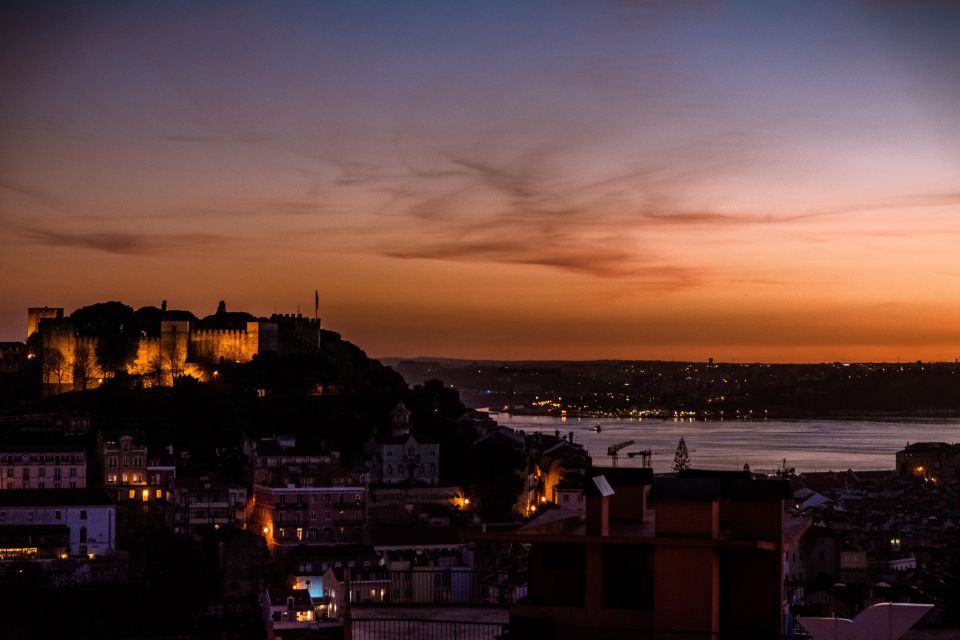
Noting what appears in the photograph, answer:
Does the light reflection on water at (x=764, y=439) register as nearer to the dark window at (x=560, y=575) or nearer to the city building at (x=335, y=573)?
the city building at (x=335, y=573)

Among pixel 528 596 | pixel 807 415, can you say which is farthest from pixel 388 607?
pixel 807 415

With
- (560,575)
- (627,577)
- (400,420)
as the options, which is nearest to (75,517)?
(400,420)

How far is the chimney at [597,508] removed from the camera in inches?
173

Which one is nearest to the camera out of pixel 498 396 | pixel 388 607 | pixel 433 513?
pixel 388 607

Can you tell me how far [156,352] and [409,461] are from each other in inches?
377

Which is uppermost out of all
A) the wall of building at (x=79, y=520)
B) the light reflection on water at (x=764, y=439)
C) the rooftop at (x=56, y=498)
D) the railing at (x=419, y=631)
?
the railing at (x=419, y=631)

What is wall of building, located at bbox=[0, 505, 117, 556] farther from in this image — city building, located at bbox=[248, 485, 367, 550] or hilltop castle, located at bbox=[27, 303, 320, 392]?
hilltop castle, located at bbox=[27, 303, 320, 392]

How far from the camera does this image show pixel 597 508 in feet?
14.5

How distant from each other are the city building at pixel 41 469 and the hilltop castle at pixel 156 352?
28.0ft

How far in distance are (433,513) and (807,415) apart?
2841 inches

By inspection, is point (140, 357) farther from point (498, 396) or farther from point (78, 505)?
point (498, 396)

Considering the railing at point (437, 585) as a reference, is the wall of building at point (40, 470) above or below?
above

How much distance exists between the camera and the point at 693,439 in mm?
57125

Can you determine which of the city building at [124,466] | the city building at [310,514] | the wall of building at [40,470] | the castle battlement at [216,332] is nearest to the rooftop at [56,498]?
the city building at [124,466]
